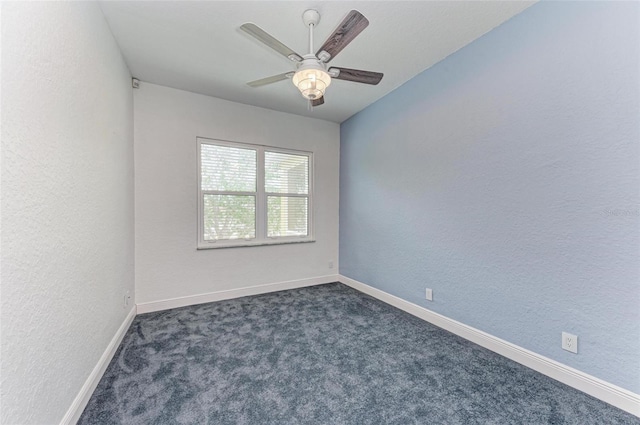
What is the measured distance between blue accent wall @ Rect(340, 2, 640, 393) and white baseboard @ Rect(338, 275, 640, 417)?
5 centimetres

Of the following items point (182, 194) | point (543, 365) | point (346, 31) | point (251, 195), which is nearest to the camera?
point (346, 31)

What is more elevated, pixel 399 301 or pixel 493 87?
pixel 493 87

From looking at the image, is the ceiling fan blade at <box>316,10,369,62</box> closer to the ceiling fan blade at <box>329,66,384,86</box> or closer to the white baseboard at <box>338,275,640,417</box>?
the ceiling fan blade at <box>329,66,384,86</box>

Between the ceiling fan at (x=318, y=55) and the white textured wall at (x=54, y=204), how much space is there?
3.15 ft

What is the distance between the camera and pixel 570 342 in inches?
66.9

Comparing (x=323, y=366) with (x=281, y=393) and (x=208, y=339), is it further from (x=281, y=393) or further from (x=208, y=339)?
(x=208, y=339)

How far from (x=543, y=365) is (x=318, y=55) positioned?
2.67 metres

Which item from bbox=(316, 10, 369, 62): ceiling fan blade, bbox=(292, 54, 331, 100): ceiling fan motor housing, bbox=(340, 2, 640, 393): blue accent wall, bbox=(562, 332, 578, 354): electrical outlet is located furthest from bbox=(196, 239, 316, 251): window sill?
bbox=(562, 332, 578, 354): electrical outlet

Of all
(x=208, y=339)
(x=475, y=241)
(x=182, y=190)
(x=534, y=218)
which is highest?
(x=182, y=190)

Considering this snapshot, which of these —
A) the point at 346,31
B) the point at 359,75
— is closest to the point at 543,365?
the point at 359,75

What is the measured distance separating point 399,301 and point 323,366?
4.76ft

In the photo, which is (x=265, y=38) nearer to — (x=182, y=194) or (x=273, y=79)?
(x=273, y=79)

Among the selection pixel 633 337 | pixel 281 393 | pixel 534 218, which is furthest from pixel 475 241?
pixel 281 393

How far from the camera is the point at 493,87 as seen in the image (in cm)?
212
